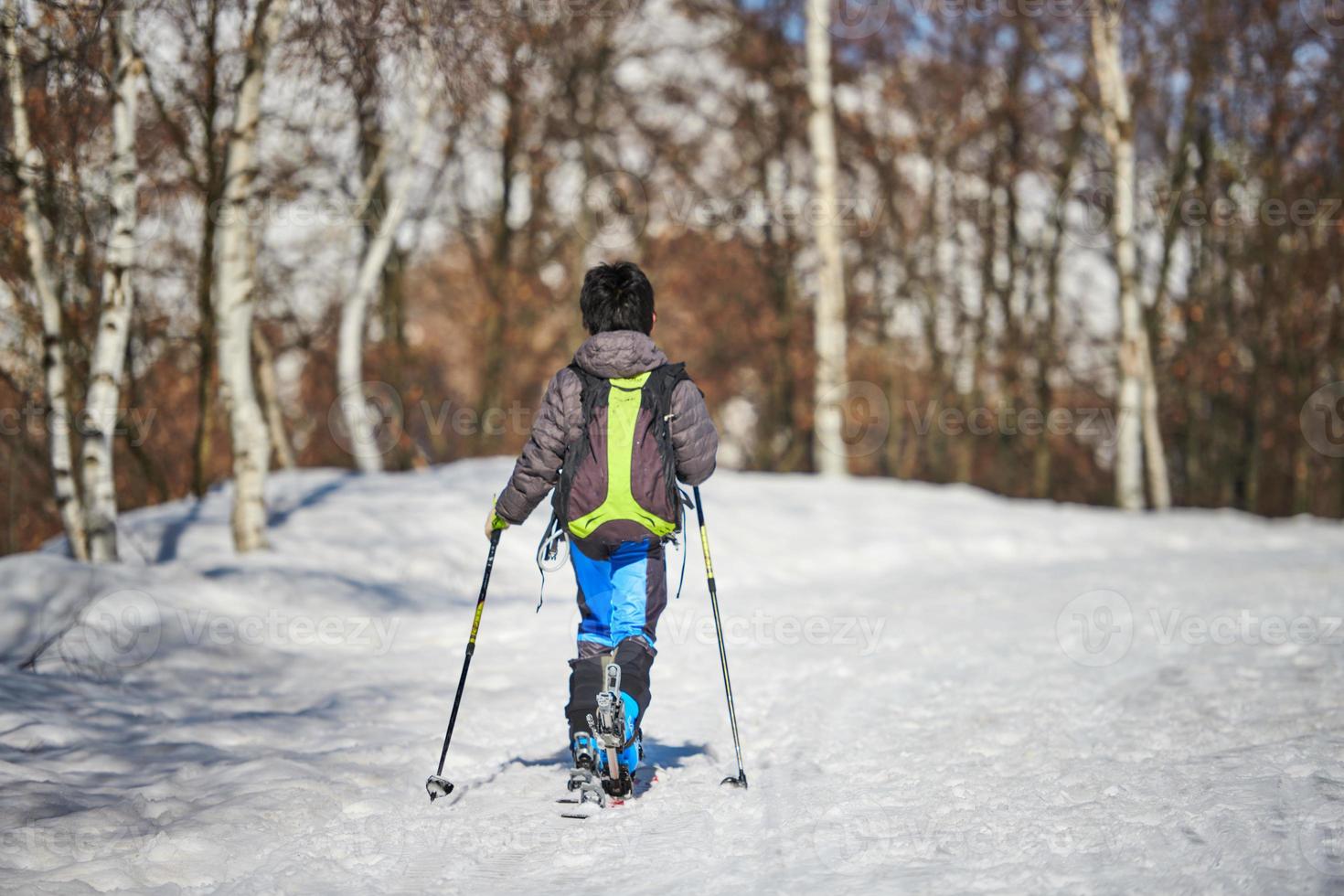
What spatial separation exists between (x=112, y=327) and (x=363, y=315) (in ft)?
19.6

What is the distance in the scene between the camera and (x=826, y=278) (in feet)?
54.6

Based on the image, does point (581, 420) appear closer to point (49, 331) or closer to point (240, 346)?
point (49, 331)

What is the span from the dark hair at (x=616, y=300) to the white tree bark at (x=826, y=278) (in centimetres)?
1226

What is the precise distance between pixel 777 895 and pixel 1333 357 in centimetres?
2647

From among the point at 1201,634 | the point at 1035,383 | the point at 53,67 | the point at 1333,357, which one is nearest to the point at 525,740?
the point at 1201,634

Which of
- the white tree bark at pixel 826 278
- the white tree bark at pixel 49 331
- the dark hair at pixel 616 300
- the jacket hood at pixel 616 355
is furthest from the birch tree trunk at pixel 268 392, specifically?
the jacket hood at pixel 616 355

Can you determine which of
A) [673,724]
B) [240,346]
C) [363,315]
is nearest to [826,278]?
[363,315]

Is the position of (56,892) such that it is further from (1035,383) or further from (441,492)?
(1035,383)

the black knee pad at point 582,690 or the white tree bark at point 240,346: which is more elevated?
the white tree bark at point 240,346

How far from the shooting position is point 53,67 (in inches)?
314

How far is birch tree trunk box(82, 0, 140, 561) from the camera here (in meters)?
8.80

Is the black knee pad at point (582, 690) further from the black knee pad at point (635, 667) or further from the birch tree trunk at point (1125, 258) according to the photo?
the birch tree trunk at point (1125, 258)

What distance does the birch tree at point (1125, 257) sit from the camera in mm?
17938

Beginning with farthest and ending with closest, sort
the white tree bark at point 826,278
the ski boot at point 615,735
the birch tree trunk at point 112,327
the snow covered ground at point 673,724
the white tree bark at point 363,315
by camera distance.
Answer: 1. the white tree bark at point 826,278
2. the white tree bark at point 363,315
3. the birch tree trunk at point 112,327
4. the ski boot at point 615,735
5. the snow covered ground at point 673,724
